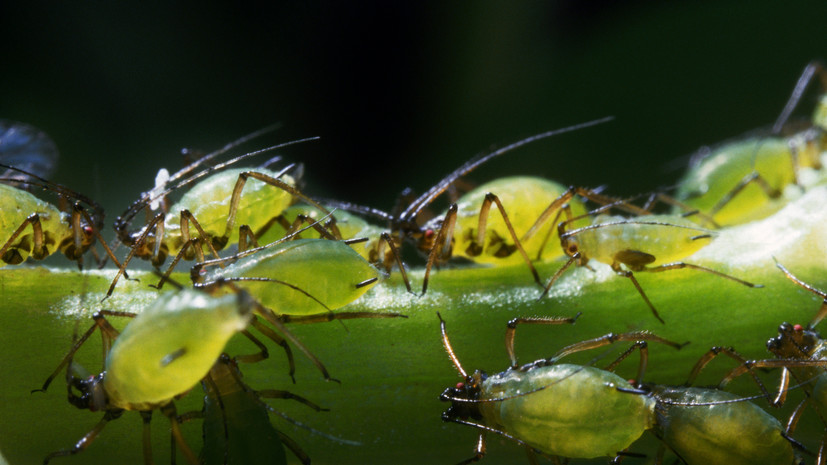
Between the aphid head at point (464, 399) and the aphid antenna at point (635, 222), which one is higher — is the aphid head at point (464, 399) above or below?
below

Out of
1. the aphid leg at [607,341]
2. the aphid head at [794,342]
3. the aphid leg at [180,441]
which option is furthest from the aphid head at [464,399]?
the aphid head at [794,342]

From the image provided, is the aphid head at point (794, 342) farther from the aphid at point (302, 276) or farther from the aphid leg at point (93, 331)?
the aphid leg at point (93, 331)

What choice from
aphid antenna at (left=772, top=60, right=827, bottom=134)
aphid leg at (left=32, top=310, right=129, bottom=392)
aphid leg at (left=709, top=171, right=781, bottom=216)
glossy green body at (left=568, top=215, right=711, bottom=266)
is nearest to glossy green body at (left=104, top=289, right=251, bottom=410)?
aphid leg at (left=32, top=310, right=129, bottom=392)

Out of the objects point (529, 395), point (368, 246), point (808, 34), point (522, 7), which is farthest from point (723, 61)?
point (529, 395)

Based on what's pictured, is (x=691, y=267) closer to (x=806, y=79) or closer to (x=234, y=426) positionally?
(x=234, y=426)

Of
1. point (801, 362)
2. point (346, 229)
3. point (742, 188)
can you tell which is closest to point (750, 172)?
point (742, 188)

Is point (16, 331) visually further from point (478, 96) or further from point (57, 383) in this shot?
point (478, 96)

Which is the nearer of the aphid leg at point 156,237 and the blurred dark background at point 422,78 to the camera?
the aphid leg at point 156,237
